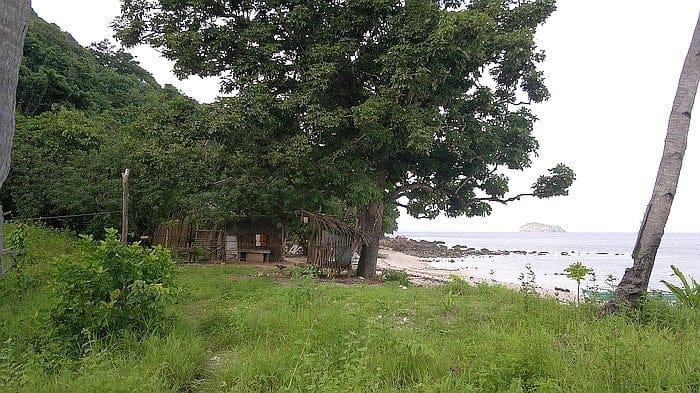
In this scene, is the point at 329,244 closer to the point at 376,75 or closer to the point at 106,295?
the point at 376,75

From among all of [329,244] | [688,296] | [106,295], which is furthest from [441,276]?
[106,295]

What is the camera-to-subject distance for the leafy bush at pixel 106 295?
4766 millimetres

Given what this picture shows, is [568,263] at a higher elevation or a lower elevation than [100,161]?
lower

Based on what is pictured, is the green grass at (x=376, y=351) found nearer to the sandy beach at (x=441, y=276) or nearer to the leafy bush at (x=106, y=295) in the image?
the leafy bush at (x=106, y=295)

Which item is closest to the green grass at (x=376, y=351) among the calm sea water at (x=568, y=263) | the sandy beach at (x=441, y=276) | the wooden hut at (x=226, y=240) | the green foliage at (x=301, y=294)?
the green foliage at (x=301, y=294)

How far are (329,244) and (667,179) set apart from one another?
706 cm

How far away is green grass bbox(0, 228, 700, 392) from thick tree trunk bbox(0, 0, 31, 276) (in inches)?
70.3

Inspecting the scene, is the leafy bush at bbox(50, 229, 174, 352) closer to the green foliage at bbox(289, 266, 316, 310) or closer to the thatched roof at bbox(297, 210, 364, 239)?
the green foliage at bbox(289, 266, 316, 310)

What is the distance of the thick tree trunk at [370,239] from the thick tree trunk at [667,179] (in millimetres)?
6914

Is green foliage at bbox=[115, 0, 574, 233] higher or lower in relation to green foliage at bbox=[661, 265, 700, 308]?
higher

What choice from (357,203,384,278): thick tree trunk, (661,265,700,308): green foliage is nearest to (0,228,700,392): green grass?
(661,265,700,308): green foliage

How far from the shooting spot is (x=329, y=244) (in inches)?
437

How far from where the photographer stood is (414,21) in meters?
9.69

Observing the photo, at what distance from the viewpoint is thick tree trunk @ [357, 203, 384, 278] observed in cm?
1205
